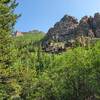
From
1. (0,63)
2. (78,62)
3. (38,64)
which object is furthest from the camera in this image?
(38,64)

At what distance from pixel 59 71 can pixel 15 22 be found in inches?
1502

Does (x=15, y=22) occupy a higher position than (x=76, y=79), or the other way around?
(x=15, y=22)

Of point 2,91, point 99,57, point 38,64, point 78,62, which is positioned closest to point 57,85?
point 78,62

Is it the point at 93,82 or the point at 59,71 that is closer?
the point at 93,82

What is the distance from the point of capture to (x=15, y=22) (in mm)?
36938

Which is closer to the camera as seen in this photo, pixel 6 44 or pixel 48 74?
pixel 6 44

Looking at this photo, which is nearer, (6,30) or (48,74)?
(6,30)

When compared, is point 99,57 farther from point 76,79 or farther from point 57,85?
point 57,85

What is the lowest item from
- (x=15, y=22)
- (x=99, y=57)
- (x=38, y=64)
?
(x=38, y=64)

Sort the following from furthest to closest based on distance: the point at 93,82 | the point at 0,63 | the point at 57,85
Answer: the point at 57,85
the point at 93,82
the point at 0,63

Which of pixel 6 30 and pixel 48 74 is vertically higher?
pixel 6 30

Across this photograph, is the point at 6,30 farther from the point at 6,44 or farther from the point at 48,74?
the point at 48,74

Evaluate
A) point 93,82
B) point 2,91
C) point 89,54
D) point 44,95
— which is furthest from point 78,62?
point 2,91

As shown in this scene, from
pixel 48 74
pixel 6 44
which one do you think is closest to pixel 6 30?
pixel 6 44
